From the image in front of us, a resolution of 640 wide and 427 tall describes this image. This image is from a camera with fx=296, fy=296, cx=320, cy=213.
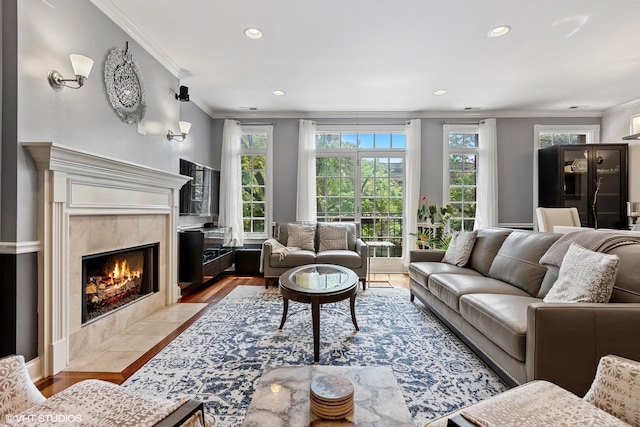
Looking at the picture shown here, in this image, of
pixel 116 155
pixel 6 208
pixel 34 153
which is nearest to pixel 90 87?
pixel 116 155

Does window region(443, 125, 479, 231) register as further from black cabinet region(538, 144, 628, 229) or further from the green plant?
black cabinet region(538, 144, 628, 229)

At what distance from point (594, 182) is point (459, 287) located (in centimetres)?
389

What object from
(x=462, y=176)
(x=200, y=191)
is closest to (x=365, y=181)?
(x=462, y=176)

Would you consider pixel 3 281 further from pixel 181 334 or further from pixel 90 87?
pixel 90 87

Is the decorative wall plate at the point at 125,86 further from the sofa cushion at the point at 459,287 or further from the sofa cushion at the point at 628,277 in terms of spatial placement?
the sofa cushion at the point at 628,277

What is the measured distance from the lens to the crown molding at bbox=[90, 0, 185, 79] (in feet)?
7.84

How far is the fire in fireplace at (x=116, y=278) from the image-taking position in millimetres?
2432

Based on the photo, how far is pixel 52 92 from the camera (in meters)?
1.98

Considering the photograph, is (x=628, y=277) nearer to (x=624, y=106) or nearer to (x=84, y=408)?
(x=84, y=408)

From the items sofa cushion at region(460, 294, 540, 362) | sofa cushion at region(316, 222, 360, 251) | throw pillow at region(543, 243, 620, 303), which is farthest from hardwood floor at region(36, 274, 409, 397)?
throw pillow at region(543, 243, 620, 303)

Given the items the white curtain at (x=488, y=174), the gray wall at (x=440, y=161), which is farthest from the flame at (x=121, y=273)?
the white curtain at (x=488, y=174)

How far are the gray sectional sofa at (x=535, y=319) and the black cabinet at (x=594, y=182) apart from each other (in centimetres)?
277

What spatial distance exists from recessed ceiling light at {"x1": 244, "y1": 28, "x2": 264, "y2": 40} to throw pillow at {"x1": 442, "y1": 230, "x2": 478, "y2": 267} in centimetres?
298

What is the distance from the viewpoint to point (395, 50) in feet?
10.0
